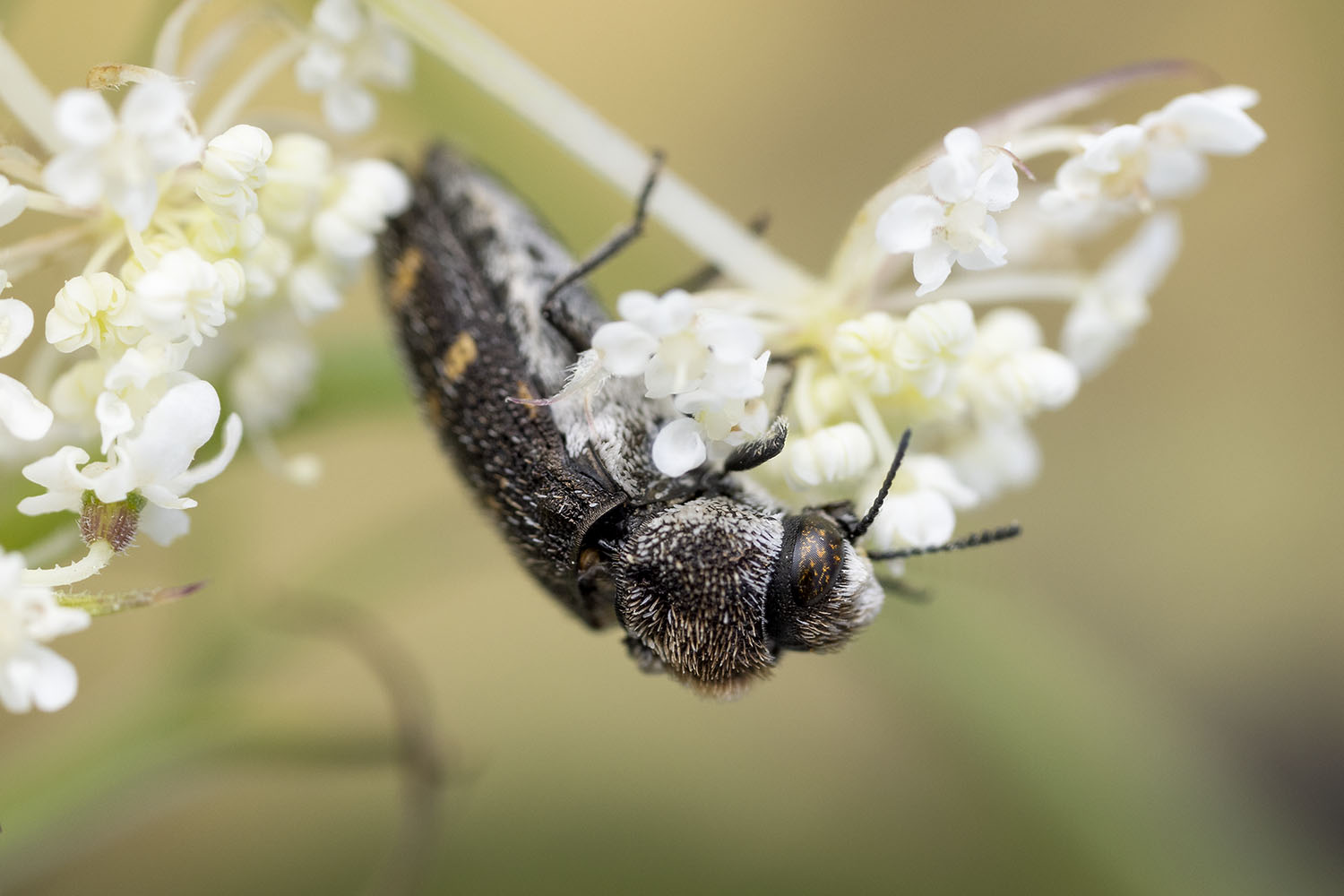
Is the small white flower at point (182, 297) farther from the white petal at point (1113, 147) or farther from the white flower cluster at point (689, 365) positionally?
the white petal at point (1113, 147)

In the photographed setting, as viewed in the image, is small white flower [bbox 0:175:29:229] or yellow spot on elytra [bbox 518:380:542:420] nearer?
small white flower [bbox 0:175:29:229]

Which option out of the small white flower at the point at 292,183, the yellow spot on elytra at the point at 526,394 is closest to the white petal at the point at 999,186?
the yellow spot on elytra at the point at 526,394

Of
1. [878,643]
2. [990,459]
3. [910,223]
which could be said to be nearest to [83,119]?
[910,223]

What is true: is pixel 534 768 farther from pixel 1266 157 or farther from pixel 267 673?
pixel 1266 157

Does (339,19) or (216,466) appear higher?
(339,19)

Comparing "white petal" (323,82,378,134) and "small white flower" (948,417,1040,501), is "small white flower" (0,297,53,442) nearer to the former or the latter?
"white petal" (323,82,378,134)

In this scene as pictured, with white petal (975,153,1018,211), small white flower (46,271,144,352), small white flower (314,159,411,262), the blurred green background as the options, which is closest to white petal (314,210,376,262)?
small white flower (314,159,411,262)

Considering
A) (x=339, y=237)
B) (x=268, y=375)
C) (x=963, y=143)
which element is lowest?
(x=268, y=375)

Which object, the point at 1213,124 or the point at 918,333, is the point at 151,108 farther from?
the point at 1213,124

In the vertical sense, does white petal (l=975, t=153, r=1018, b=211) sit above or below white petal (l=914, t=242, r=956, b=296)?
above
